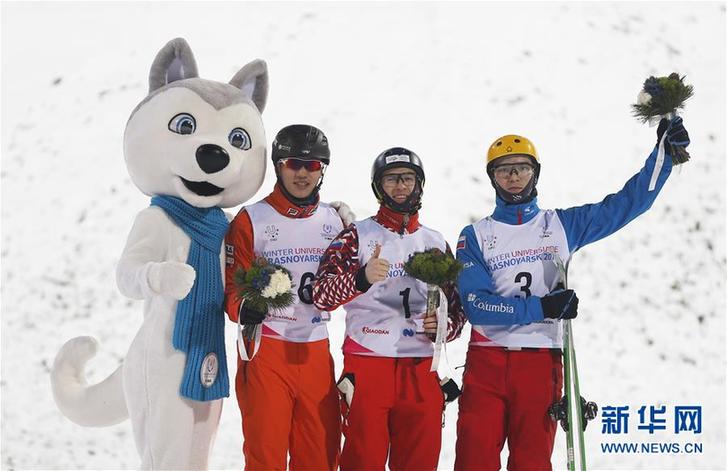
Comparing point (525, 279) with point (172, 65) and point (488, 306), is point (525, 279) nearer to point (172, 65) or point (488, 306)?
point (488, 306)

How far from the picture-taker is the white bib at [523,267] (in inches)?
152

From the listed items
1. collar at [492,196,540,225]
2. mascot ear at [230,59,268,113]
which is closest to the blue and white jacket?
collar at [492,196,540,225]

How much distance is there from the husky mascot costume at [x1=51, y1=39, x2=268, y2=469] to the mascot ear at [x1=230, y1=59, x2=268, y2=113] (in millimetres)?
136

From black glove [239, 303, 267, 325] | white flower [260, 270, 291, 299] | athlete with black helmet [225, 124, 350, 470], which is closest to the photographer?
white flower [260, 270, 291, 299]

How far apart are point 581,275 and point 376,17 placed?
11.3 feet

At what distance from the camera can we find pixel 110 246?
7664 mm

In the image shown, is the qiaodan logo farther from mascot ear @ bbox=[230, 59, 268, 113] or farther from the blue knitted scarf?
mascot ear @ bbox=[230, 59, 268, 113]

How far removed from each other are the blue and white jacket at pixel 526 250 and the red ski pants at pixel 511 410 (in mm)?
84

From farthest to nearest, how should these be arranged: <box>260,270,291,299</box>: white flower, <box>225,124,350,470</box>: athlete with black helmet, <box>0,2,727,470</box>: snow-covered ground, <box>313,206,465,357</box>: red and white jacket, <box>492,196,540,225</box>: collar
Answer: <box>0,2,727,470</box>: snow-covered ground → <box>492,196,540,225</box>: collar → <box>313,206,465,357</box>: red and white jacket → <box>225,124,350,470</box>: athlete with black helmet → <box>260,270,291,299</box>: white flower

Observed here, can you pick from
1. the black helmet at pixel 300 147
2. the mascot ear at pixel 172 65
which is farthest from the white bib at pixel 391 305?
the mascot ear at pixel 172 65

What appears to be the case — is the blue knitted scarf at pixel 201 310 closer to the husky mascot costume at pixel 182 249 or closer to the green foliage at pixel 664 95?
the husky mascot costume at pixel 182 249

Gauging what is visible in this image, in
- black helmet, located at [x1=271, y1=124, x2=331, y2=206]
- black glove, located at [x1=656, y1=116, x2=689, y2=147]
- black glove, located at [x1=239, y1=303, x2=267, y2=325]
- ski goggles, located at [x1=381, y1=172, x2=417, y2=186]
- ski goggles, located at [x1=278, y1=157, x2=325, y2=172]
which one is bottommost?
black glove, located at [x1=239, y1=303, x2=267, y2=325]

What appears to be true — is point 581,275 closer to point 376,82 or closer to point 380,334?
point 376,82

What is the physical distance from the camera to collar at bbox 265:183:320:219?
3906mm
